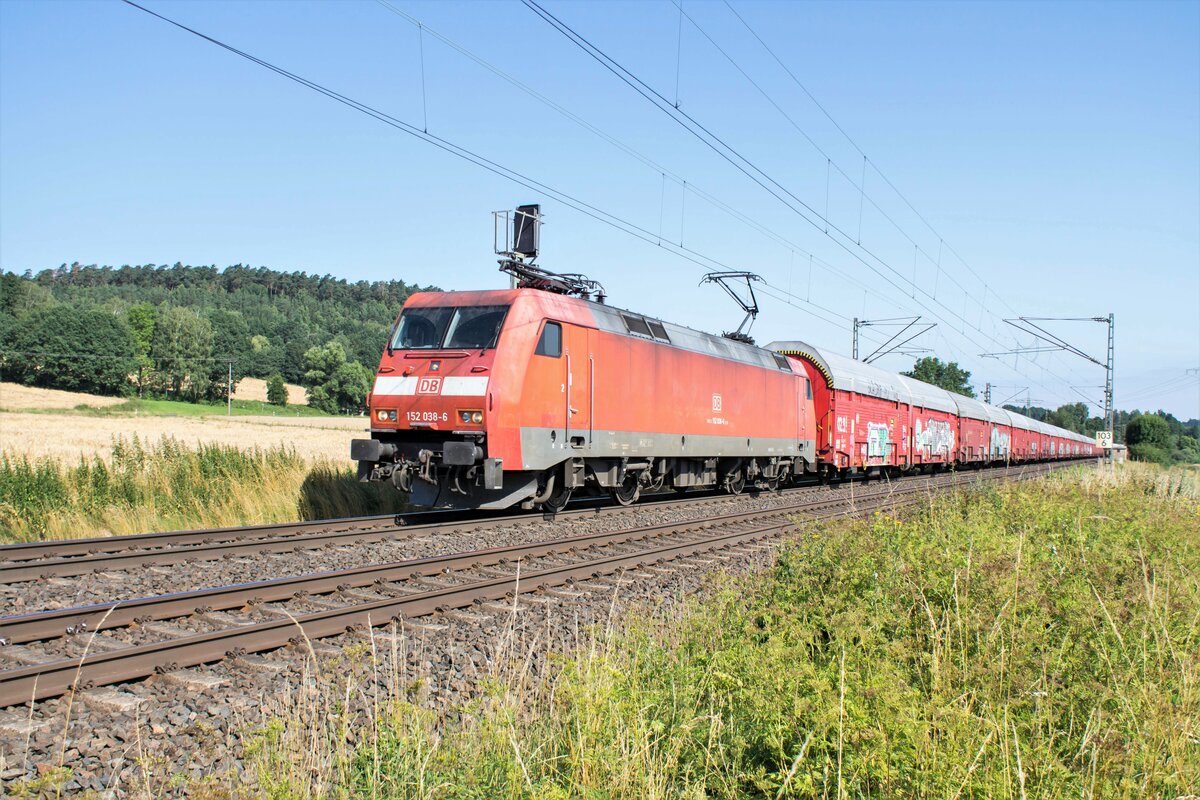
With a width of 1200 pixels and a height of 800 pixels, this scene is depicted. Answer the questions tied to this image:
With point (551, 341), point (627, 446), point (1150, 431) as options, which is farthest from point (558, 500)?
point (1150, 431)

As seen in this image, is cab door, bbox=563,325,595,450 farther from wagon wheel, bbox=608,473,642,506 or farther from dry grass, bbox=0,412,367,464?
dry grass, bbox=0,412,367,464

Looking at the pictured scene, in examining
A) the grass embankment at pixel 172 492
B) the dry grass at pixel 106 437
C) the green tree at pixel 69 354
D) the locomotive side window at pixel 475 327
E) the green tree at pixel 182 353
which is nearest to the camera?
the grass embankment at pixel 172 492

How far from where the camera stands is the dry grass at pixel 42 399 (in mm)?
60013

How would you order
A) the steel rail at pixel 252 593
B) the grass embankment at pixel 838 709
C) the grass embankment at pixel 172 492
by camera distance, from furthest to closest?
the grass embankment at pixel 172 492 → the steel rail at pixel 252 593 → the grass embankment at pixel 838 709

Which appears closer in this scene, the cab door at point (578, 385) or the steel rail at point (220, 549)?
the steel rail at point (220, 549)

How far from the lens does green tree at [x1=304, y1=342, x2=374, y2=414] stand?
269 ft

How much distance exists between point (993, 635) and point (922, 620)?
2.88ft

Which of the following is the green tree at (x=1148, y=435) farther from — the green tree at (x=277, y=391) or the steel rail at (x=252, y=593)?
the green tree at (x=277, y=391)

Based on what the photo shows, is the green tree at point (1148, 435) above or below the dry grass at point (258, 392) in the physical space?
below

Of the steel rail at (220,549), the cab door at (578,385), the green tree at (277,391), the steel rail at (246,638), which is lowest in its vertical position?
the steel rail at (246,638)

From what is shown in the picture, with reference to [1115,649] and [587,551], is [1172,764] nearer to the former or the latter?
[1115,649]

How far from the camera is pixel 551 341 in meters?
Result: 12.7

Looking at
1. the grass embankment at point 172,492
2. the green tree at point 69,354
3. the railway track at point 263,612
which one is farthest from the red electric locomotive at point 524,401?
the green tree at point 69,354

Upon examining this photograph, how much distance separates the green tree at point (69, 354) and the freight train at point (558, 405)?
73.6 meters
